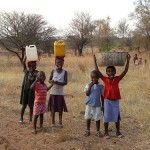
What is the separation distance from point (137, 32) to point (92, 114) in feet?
120

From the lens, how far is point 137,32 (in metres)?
41.8

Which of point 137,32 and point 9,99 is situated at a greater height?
point 137,32

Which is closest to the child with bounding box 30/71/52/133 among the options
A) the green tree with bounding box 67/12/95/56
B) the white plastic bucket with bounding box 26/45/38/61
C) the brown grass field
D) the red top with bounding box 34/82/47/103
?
the red top with bounding box 34/82/47/103

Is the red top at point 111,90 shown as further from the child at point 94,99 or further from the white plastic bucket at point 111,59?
the white plastic bucket at point 111,59

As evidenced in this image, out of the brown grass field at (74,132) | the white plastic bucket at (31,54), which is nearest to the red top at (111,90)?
the brown grass field at (74,132)

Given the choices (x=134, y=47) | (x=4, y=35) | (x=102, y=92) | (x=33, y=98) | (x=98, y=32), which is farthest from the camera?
(x=98, y=32)

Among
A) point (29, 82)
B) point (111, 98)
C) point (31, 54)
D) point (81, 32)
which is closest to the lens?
point (111, 98)

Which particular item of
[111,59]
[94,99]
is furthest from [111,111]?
[111,59]

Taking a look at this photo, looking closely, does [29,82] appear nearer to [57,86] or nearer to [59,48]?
[57,86]

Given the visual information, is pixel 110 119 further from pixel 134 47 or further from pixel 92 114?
pixel 134 47

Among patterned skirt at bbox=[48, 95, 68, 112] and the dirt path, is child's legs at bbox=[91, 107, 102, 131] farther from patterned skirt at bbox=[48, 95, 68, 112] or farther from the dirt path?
patterned skirt at bbox=[48, 95, 68, 112]

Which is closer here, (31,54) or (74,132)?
(74,132)

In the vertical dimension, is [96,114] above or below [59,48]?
below

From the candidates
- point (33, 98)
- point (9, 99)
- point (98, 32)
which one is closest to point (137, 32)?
point (98, 32)
